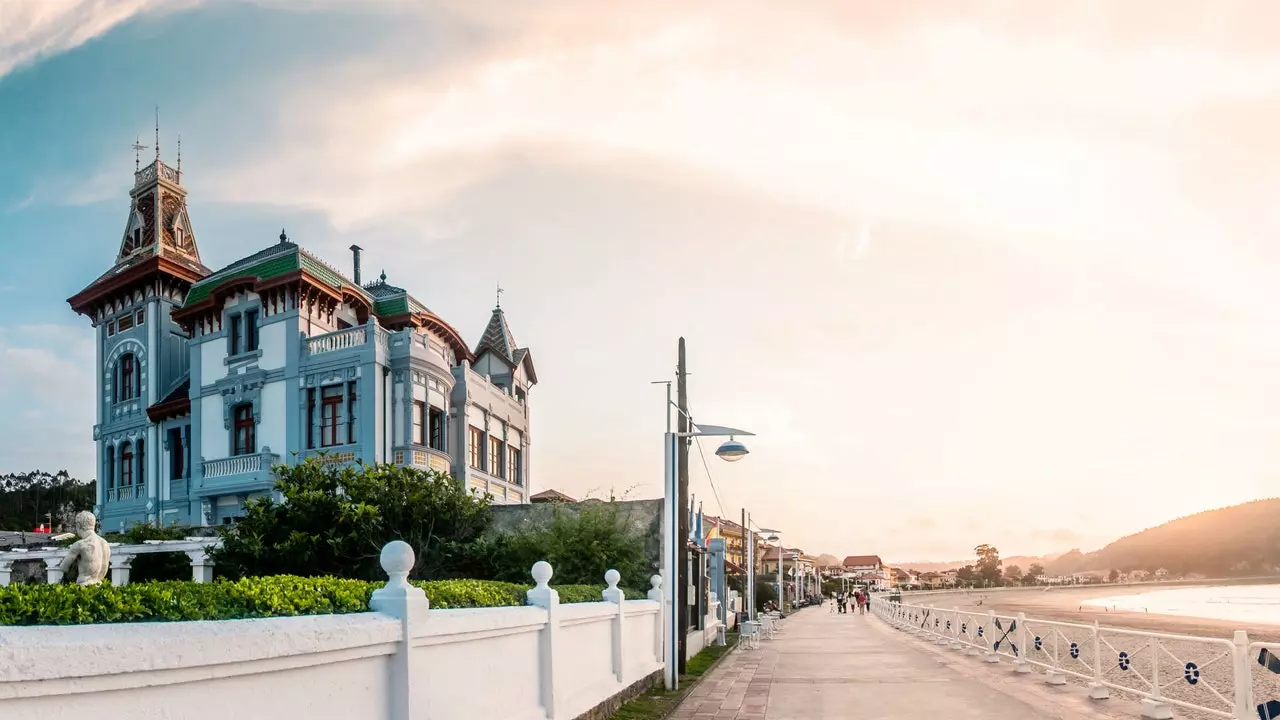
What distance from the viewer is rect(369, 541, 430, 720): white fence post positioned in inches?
269

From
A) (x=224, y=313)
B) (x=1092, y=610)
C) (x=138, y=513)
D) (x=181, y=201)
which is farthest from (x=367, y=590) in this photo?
(x=1092, y=610)

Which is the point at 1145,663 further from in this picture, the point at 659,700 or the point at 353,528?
the point at 353,528

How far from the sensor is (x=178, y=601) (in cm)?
574

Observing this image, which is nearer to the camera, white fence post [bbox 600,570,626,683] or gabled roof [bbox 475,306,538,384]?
white fence post [bbox 600,570,626,683]

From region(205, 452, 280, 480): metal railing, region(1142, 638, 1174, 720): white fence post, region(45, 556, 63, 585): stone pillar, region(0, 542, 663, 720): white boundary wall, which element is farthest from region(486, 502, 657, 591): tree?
region(205, 452, 280, 480): metal railing

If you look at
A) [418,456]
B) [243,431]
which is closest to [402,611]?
[418,456]

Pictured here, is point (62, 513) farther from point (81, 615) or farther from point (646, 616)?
point (81, 615)

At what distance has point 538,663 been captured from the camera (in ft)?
34.0

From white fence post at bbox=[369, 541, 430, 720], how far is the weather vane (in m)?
35.4

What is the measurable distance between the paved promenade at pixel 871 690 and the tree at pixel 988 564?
570 ft

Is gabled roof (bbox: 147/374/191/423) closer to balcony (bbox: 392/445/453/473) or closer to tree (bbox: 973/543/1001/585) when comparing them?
balcony (bbox: 392/445/453/473)

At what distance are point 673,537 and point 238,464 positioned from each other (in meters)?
16.3

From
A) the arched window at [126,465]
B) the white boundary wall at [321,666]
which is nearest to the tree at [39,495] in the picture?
the arched window at [126,465]

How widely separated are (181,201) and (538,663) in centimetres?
3192
